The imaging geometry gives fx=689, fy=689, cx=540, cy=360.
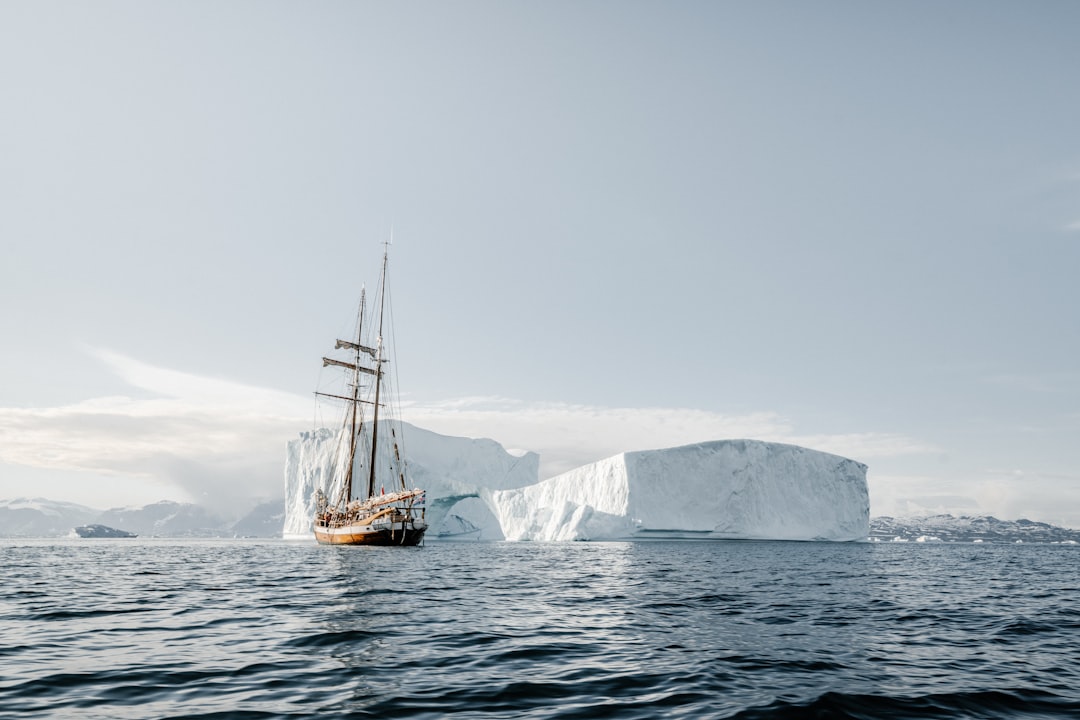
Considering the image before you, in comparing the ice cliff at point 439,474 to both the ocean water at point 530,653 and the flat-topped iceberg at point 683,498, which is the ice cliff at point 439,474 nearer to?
the flat-topped iceberg at point 683,498

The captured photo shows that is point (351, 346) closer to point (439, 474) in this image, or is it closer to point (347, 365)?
point (347, 365)

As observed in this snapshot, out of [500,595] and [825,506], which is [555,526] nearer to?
[825,506]

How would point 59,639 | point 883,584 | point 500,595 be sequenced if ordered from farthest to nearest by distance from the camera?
point 883,584, point 500,595, point 59,639

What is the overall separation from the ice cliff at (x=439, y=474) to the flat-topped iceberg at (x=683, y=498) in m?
0.25

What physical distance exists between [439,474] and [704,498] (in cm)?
3204

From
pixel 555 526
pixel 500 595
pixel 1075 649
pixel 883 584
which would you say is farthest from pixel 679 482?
pixel 1075 649

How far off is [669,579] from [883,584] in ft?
21.7

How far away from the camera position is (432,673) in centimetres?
771

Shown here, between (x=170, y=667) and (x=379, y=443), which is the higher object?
(x=379, y=443)

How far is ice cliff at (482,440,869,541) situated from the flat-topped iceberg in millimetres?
99

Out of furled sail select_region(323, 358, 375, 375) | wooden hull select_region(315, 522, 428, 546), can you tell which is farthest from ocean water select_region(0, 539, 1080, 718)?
furled sail select_region(323, 358, 375, 375)

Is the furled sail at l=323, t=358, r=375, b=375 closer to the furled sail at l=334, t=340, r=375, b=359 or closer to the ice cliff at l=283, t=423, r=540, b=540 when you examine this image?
the furled sail at l=334, t=340, r=375, b=359

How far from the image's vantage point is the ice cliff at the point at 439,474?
79875 millimetres

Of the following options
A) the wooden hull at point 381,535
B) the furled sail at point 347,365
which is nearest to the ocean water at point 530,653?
the wooden hull at point 381,535
